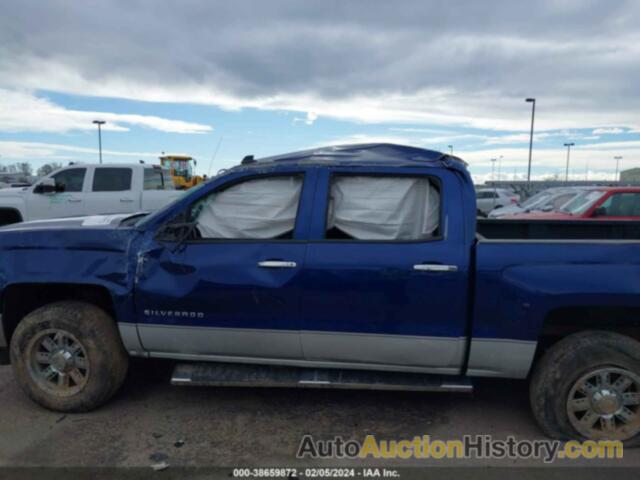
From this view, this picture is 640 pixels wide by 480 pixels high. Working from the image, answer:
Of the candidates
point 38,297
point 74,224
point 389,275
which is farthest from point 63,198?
point 389,275

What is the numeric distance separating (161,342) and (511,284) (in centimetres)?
256

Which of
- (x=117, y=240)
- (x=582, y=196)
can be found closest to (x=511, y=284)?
(x=117, y=240)

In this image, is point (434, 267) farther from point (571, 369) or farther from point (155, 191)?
point (155, 191)

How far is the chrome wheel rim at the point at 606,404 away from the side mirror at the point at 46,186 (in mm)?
10110

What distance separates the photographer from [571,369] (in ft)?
10.5

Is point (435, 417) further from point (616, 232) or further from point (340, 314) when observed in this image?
point (616, 232)

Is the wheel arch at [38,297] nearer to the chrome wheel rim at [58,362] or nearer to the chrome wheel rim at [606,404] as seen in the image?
the chrome wheel rim at [58,362]

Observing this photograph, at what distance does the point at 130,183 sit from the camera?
1043 centimetres

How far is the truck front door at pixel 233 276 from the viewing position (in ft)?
11.0

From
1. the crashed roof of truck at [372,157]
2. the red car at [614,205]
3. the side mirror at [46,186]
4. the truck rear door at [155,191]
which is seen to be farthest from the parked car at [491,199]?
the crashed roof of truck at [372,157]

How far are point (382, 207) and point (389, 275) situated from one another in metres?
0.55

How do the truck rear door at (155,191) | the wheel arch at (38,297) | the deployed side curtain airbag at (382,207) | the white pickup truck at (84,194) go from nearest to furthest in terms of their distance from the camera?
1. the deployed side curtain airbag at (382,207)
2. the wheel arch at (38,297)
3. the white pickup truck at (84,194)
4. the truck rear door at (155,191)

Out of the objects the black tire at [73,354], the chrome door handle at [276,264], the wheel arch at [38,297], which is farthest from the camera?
the wheel arch at [38,297]

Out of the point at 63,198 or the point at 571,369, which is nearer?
the point at 571,369
